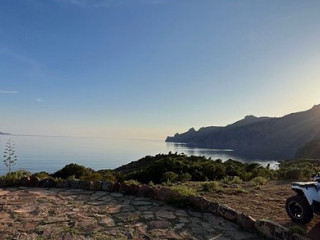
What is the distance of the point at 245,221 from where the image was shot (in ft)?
17.5

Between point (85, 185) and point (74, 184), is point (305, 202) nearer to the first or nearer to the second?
point (85, 185)

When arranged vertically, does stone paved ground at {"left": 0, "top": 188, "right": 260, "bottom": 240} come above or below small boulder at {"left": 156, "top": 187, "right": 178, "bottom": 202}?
below

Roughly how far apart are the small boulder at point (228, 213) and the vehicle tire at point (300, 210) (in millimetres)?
1044

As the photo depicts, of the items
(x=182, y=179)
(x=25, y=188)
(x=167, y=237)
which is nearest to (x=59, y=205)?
(x=25, y=188)

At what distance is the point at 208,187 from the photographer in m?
8.81

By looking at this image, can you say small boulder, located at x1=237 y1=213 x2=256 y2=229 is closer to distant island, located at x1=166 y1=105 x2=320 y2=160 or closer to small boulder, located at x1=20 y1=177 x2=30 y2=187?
small boulder, located at x1=20 y1=177 x2=30 y2=187

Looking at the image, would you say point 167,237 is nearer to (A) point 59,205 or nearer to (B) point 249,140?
(A) point 59,205

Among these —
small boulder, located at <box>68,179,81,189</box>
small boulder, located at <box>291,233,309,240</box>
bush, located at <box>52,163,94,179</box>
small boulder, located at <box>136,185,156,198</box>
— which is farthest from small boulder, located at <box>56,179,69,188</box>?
bush, located at <box>52,163,94,179</box>

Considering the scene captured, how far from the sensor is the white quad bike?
5.06 metres

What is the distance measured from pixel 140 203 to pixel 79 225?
6.53ft

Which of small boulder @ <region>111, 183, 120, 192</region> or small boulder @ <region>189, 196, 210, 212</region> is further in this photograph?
small boulder @ <region>111, 183, 120, 192</region>

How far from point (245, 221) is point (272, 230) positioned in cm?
65

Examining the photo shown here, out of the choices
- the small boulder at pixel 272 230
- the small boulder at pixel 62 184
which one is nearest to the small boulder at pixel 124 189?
the small boulder at pixel 62 184

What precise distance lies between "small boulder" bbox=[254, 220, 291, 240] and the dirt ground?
0.53 meters
